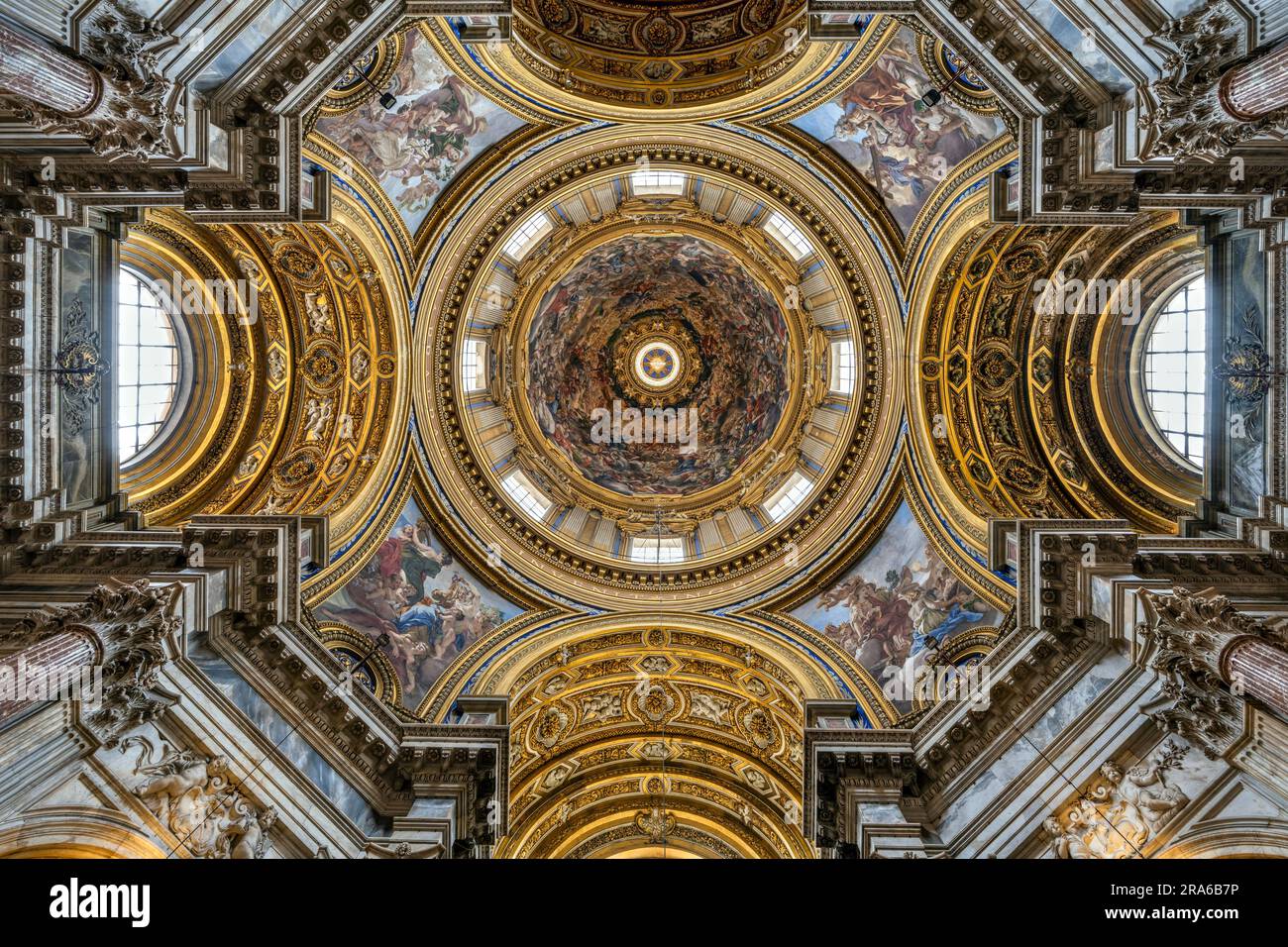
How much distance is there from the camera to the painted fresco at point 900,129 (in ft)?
55.6

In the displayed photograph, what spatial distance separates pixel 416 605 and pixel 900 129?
18358mm

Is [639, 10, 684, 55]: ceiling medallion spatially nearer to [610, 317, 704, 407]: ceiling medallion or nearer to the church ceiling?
the church ceiling

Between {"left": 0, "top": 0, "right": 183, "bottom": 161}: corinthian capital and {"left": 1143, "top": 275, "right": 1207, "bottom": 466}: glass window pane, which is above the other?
{"left": 0, "top": 0, "right": 183, "bottom": 161}: corinthian capital

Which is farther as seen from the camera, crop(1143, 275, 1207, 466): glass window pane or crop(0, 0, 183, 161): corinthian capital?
crop(1143, 275, 1207, 466): glass window pane

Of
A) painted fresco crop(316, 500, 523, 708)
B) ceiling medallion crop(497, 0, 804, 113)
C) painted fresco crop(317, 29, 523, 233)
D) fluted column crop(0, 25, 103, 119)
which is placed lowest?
painted fresco crop(316, 500, 523, 708)

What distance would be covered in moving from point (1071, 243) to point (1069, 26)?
7439mm

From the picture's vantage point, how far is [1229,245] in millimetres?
13453

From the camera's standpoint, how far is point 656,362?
2964 centimetres

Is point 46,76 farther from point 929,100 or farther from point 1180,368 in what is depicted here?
point 1180,368

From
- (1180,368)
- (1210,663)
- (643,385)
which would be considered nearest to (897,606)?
(1180,368)

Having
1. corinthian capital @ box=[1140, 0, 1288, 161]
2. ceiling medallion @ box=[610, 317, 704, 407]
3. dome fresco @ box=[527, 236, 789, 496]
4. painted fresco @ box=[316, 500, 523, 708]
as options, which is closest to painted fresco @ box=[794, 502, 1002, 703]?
dome fresco @ box=[527, 236, 789, 496]

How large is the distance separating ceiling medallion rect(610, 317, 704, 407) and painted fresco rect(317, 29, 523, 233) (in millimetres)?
11127

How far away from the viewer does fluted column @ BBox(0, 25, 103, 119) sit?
915 cm

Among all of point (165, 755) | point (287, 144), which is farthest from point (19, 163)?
point (165, 755)
